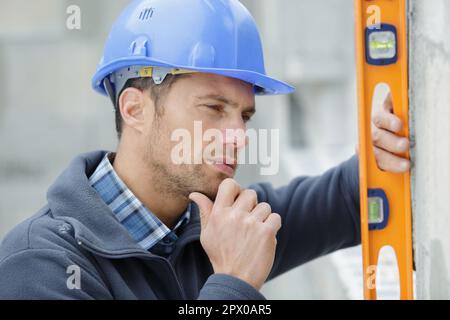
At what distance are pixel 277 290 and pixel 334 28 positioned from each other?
460 cm

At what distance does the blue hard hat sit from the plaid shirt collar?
360mm

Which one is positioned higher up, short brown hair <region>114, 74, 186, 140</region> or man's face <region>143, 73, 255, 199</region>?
short brown hair <region>114, 74, 186, 140</region>

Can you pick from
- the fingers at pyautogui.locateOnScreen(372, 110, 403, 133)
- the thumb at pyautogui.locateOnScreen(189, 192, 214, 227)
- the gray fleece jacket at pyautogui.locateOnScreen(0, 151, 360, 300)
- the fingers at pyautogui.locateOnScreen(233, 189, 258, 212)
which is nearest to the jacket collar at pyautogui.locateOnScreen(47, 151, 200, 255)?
the gray fleece jacket at pyautogui.locateOnScreen(0, 151, 360, 300)

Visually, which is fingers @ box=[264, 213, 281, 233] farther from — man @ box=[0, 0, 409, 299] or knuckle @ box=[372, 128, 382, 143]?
knuckle @ box=[372, 128, 382, 143]

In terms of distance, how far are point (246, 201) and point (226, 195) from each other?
0.18 ft

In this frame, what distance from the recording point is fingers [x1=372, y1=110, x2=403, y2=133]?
6.95ft

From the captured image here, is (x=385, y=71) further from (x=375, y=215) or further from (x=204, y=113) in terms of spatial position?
(x=204, y=113)

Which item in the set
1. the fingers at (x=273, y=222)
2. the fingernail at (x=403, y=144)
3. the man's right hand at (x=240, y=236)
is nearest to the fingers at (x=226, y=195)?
the man's right hand at (x=240, y=236)

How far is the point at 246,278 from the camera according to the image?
75.9 inches

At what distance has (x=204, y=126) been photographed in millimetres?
2264

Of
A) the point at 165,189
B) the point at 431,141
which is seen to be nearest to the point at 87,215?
the point at 165,189

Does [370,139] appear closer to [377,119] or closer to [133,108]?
[377,119]

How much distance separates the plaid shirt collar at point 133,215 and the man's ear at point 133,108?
0.18m

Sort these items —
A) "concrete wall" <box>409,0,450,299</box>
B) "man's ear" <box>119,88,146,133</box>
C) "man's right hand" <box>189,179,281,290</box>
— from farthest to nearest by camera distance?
"man's ear" <box>119,88,146,133</box> → "man's right hand" <box>189,179,281,290</box> → "concrete wall" <box>409,0,450,299</box>
